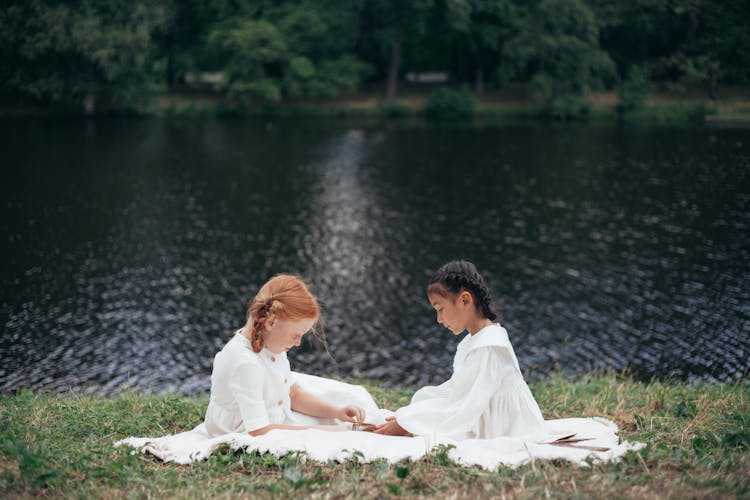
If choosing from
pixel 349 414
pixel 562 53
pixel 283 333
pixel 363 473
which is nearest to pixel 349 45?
pixel 562 53

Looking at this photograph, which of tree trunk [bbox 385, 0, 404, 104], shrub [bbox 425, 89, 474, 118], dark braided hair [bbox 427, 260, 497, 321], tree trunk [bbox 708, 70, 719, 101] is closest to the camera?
dark braided hair [bbox 427, 260, 497, 321]

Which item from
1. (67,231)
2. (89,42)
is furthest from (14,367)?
(89,42)

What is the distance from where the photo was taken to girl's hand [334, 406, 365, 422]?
16.4ft

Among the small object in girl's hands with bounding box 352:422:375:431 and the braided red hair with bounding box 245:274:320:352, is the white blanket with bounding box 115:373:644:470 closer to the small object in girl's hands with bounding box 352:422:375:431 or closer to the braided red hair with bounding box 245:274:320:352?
the small object in girl's hands with bounding box 352:422:375:431

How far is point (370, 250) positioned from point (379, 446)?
47.7 feet

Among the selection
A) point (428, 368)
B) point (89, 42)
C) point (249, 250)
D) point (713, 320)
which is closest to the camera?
point (428, 368)

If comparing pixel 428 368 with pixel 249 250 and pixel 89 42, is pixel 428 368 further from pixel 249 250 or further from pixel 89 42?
pixel 89 42

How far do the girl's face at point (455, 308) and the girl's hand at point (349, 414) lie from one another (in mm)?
831

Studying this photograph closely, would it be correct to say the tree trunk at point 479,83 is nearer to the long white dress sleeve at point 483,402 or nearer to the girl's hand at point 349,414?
the girl's hand at point 349,414

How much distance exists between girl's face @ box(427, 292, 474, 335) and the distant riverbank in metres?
38.7

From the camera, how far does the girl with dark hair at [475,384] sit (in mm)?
4613

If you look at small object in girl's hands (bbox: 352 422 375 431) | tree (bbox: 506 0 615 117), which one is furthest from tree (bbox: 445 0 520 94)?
small object in girl's hands (bbox: 352 422 375 431)

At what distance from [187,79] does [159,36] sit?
3927mm

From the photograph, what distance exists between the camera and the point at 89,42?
1495 inches
